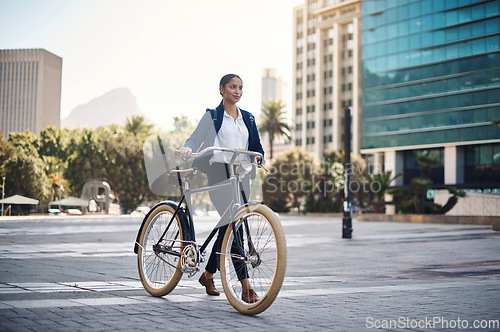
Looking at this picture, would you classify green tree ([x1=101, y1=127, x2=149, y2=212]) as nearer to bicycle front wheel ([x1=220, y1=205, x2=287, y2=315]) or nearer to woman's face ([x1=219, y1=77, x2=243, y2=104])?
woman's face ([x1=219, y1=77, x2=243, y2=104])

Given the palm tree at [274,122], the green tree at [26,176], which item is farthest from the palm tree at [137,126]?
the palm tree at [274,122]

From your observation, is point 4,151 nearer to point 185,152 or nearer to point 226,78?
point 226,78

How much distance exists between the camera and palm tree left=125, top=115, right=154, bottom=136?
6644 cm

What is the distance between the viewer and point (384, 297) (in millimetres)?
5441

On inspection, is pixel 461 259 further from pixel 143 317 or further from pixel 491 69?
pixel 491 69

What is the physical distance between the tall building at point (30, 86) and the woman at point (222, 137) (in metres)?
21.1

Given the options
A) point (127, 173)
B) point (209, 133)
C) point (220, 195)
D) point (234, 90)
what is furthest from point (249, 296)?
point (127, 173)

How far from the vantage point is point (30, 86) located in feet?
111

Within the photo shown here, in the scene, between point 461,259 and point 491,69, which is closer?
point 461,259

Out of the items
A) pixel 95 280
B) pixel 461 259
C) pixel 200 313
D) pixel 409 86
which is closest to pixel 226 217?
pixel 200 313

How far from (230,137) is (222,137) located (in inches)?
2.8

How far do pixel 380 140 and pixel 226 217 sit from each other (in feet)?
206

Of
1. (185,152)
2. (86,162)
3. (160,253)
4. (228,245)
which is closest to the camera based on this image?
(228,245)

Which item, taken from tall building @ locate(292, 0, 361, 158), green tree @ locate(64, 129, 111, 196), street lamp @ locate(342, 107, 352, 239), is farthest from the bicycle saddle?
tall building @ locate(292, 0, 361, 158)
